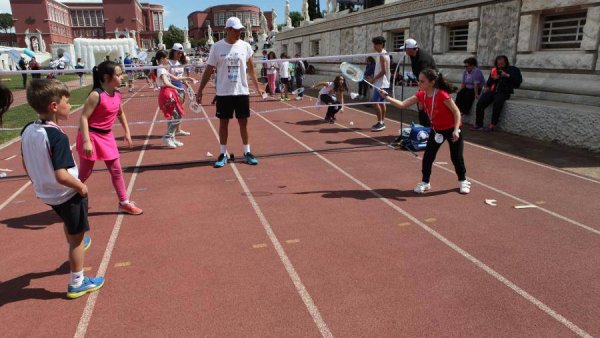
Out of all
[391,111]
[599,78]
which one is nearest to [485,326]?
[599,78]

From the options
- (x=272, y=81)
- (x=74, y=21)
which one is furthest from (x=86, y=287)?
(x=74, y=21)

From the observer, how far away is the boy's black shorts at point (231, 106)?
721 cm

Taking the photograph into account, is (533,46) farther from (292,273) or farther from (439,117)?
(292,273)

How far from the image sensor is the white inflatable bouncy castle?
42.2 metres

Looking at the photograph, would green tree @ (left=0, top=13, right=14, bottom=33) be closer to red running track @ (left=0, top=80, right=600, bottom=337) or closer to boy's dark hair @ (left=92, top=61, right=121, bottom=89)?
red running track @ (left=0, top=80, right=600, bottom=337)

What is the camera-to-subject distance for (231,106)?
7242 mm

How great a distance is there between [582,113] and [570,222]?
4617mm

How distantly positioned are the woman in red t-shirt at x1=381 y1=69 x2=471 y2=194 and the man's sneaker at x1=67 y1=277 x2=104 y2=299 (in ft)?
13.1

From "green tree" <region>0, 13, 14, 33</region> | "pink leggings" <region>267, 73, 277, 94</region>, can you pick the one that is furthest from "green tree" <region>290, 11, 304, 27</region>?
"pink leggings" <region>267, 73, 277, 94</region>

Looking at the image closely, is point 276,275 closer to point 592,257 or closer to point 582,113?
point 592,257

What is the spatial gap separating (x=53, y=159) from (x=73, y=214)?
47 centimetres

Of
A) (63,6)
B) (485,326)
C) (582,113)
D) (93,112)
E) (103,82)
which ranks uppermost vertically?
(63,6)

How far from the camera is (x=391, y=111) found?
46.4ft

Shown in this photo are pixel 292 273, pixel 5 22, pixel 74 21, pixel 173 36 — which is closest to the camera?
pixel 292 273
